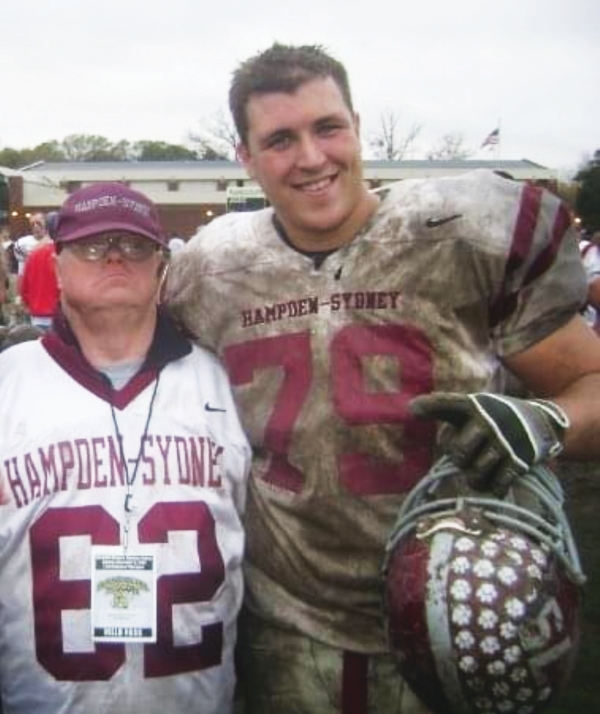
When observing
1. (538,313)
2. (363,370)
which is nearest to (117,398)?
(363,370)

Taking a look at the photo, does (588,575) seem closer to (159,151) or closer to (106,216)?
(106,216)

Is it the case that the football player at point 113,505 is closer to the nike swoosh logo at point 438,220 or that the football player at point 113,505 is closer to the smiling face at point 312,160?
the smiling face at point 312,160

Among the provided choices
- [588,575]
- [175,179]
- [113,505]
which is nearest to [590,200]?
[588,575]

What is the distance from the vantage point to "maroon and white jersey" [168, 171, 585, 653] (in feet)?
7.38

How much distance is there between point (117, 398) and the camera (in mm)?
2270

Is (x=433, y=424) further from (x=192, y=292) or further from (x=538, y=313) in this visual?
(x=192, y=292)

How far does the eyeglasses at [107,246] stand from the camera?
2326mm

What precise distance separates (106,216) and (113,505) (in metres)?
0.62

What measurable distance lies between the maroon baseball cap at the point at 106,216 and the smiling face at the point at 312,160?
28 cm

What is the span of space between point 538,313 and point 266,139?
0.69m

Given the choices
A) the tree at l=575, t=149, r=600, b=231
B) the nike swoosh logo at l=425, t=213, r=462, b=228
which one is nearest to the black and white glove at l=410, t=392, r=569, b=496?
the nike swoosh logo at l=425, t=213, r=462, b=228

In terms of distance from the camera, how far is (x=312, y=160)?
2250mm

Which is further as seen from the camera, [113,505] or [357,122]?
[357,122]

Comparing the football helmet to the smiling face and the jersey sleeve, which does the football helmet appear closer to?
the jersey sleeve
